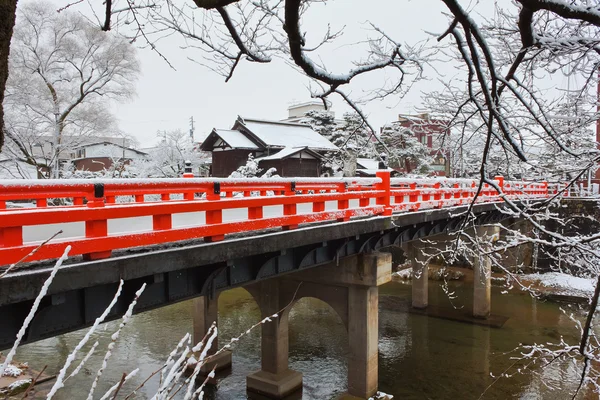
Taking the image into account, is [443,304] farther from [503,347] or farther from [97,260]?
[97,260]

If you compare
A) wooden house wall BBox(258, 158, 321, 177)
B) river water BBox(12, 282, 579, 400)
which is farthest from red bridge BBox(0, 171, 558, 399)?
wooden house wall BBox(258, 158, 321, 177)

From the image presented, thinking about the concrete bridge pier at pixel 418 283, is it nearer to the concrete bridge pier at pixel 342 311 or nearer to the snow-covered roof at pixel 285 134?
the concrete bridge pier at pixel 342 311

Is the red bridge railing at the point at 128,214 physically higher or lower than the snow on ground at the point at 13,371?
higher

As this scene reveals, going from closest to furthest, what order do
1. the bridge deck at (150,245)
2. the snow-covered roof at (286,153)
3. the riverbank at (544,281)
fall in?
1. the bridge deck at (150,245)
2. the riverbank at (544,281)
3. the snow-covered roof at (286,153)

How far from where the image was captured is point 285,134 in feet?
104

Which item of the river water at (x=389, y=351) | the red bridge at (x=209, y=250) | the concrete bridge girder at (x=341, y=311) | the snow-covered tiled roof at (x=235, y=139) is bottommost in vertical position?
the river water at (x=389, y=351)

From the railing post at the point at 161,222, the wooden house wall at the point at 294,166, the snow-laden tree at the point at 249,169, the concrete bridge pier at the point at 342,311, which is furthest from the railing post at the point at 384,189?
the wooden house wall at the point at 294,166

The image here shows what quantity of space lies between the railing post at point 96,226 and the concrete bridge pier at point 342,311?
6.14m

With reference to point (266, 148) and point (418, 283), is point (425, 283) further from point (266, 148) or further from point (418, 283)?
point (266, 148)

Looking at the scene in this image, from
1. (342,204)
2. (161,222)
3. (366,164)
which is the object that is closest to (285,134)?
(366,164)

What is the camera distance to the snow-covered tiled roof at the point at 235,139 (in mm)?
29125

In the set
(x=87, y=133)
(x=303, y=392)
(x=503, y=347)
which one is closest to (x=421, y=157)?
(x=503, y=347)

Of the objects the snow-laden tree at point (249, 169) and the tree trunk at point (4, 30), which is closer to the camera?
the tree trunk at point (4, 30)

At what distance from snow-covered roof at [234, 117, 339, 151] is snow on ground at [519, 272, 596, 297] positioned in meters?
13.5
